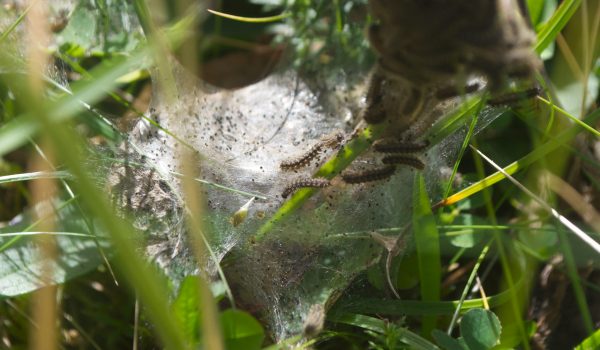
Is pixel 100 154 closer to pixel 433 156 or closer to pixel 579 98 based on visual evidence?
pixel 433 156

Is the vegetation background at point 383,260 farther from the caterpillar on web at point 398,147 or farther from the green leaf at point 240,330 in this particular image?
the caterpillar on web at point 398,147

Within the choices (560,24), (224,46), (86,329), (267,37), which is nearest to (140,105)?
(224,46)

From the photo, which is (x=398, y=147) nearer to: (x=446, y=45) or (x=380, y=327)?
(x=446, y=45)

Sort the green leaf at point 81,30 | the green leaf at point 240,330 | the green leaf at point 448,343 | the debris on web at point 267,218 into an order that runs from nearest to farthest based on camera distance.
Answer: the green leaf at point 240,330, the green leaf at point 448,343, the debris on web at point 267,218, the green leaf at point 81,30

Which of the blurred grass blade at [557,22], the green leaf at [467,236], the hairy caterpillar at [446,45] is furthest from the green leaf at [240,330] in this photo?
the blurred grass blade at [557,22]

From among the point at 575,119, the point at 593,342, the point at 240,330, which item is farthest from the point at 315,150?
the point at 593,342

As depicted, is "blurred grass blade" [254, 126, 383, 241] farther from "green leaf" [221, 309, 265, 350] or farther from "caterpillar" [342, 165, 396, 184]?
"green leaf" [221, 309, 265, 350]
